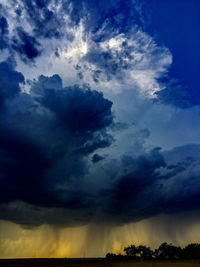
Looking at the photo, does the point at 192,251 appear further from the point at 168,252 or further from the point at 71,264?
the point at 71,264

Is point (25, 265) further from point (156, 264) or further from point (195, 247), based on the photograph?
point (195, 247)

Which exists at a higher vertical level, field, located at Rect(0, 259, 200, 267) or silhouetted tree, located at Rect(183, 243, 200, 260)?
silhouetted tree, located at Rect(183, 243, 200, 260)

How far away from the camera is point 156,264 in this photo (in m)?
134

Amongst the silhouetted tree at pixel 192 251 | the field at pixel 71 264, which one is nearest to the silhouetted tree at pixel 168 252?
the silhouetted tree at pixel 192 251

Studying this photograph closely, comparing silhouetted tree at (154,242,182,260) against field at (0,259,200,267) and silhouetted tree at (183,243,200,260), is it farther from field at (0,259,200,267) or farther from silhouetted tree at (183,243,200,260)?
field at (0,259,200,267)

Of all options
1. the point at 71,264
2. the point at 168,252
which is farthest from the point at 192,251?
the point at 71,264

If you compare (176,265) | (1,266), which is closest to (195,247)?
(176,265)

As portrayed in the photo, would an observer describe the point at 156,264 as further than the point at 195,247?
No

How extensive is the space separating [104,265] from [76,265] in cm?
2592

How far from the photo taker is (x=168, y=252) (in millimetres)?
191500

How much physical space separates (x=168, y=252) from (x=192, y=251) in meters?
18.7

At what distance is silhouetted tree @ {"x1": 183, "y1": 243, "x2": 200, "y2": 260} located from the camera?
17118 cm

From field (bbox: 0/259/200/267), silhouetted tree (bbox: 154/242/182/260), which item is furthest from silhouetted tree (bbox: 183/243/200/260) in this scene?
field (bbox: 0/259/200/267)

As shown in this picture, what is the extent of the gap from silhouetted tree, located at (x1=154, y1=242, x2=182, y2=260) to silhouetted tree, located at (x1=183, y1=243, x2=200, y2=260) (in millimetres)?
4799
